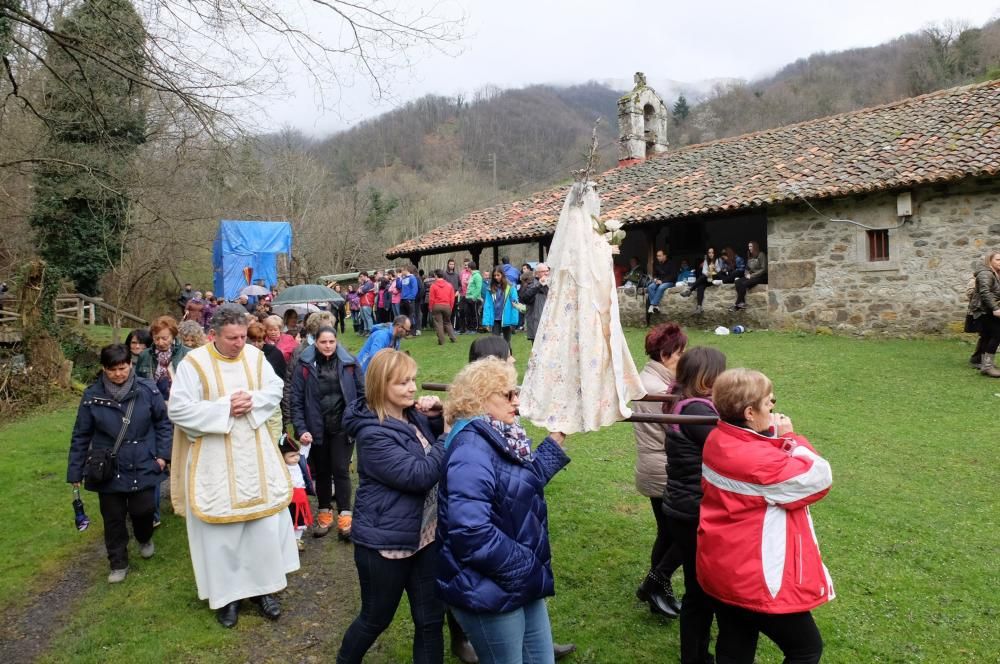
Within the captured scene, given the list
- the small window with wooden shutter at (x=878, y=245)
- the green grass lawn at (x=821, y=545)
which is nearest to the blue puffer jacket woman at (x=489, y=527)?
the green grass lawn at (x=821, y=545)

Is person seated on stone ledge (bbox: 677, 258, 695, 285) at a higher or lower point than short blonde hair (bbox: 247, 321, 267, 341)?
higher

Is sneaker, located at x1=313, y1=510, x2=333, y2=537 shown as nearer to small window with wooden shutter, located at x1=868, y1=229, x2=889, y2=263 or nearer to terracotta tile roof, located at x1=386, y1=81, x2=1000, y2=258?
terracotta tile roof, located at x1=386, y1=81, x2=1000, y2=258

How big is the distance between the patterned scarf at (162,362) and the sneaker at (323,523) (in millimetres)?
2049

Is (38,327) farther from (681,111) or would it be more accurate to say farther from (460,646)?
(681,111)

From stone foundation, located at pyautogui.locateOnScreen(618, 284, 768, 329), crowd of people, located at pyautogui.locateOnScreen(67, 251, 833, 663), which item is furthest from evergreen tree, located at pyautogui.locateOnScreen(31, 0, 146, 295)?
stone foundation, located at pyautogui.locateOnScreen(618, 284, 768, 329)

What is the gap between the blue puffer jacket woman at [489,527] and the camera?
2395 millimetres

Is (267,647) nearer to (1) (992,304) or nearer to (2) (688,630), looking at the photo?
(2) (688,630)

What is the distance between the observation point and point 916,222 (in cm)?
1298

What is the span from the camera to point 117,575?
486 centimetres

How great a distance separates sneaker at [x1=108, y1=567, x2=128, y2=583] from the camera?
4852mm

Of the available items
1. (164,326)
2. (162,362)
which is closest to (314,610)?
(162,362)

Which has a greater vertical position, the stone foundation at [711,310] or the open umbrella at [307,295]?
the open umbrella at [307,295]

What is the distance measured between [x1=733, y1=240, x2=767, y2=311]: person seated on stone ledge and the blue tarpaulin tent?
18.2 metres

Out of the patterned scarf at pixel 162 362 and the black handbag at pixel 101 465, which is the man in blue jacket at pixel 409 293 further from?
the black handbag at pixel 101 465
